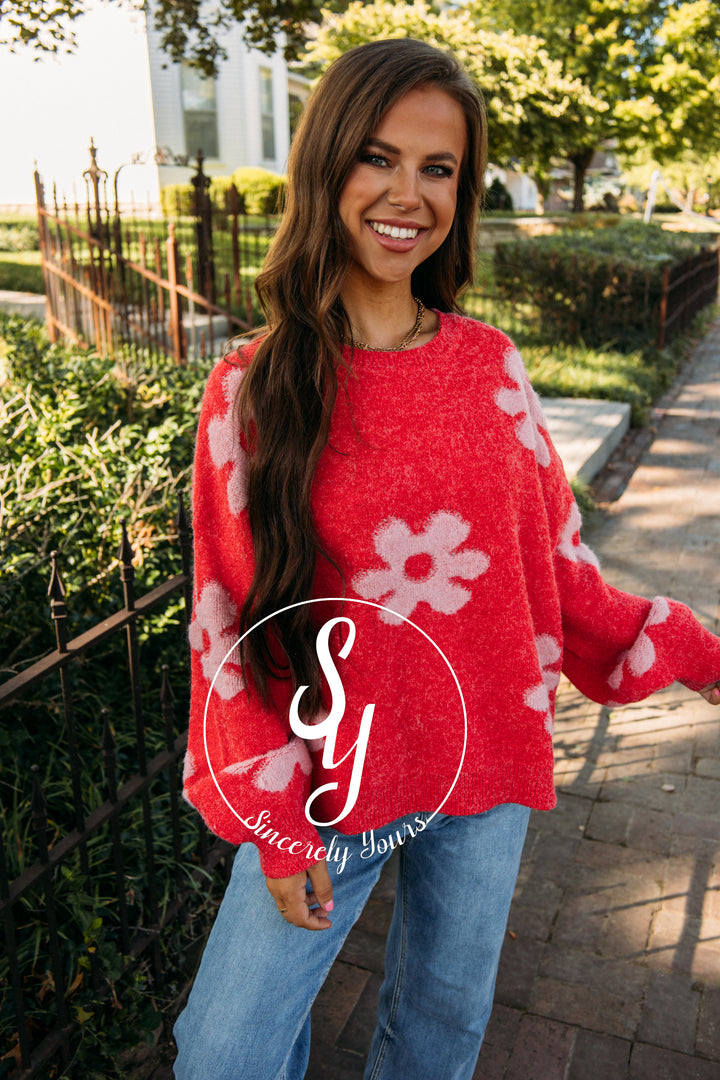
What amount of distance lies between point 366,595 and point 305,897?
0.48 metres

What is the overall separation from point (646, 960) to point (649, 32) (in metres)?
25.6

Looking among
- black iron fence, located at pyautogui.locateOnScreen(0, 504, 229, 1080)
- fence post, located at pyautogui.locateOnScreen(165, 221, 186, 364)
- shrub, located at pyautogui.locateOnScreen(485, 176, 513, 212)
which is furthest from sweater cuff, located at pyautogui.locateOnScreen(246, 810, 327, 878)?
shrub, located at pyautogui.locateOnScreen(485, 176, 513, 212)

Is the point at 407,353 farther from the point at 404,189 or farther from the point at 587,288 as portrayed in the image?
the point at 587,288

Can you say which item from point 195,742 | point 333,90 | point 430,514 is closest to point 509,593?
point 430,514

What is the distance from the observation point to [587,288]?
10.4m

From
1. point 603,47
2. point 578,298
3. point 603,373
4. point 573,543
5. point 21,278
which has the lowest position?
point 603,373

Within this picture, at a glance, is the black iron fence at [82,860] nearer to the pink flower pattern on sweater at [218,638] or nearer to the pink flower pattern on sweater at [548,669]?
the pink flower pattern on sweater at [218,638]

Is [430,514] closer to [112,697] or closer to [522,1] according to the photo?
[112,697]

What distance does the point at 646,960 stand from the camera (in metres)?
2.53

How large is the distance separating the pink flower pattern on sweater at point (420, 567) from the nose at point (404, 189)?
19.6 inches

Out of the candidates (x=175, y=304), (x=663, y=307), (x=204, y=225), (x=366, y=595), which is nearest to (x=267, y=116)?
(x=663, y=307)

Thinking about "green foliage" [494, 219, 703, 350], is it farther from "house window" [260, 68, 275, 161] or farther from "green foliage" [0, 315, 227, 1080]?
"house window" [260, 68, 275, 161]

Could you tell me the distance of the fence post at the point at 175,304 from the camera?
19.6ft

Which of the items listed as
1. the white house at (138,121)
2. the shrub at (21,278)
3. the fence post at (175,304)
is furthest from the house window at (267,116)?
the fence post at (175,304)
